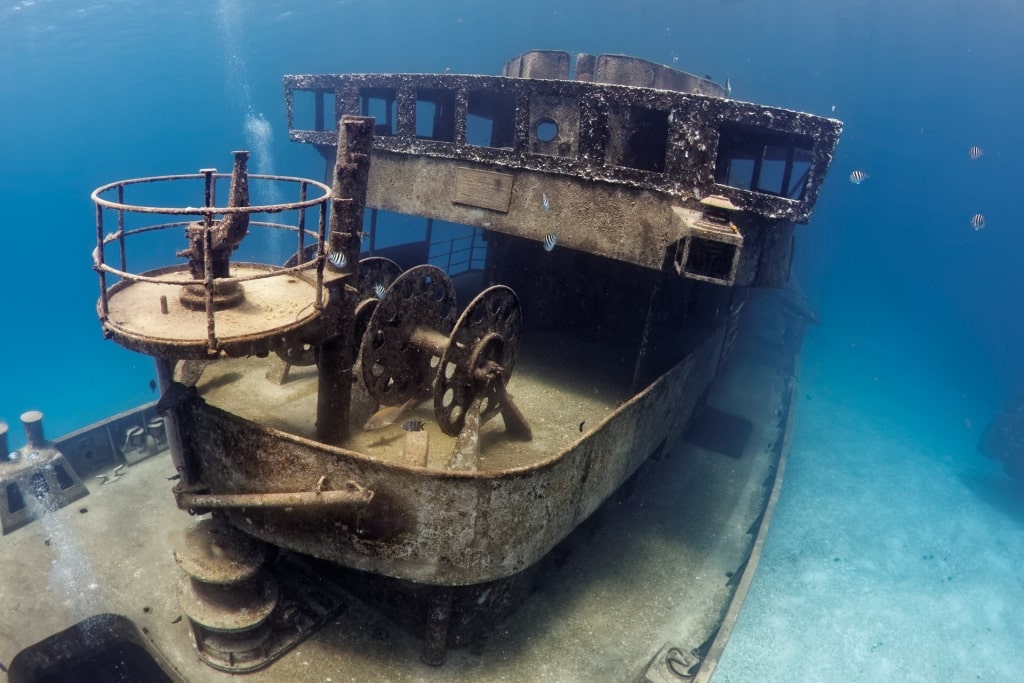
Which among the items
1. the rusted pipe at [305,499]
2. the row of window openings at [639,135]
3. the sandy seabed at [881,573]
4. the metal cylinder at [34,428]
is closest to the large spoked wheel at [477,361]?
the rusted pipe at [305,499]

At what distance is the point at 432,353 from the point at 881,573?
12.6m

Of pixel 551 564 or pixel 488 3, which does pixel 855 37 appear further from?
pixel 551 564

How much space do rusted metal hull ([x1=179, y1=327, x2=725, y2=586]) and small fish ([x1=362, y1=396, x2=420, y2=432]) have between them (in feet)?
5.11

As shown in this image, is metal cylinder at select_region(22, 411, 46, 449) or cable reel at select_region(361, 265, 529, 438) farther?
metal cylinder at select_region(22, 411, 46, 449)

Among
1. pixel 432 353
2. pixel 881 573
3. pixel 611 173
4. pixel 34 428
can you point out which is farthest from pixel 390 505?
pixel 881 573

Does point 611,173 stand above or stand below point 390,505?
above

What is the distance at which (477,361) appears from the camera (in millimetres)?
6023

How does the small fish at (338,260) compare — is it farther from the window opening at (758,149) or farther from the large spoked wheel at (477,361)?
the window opening at (758,149)

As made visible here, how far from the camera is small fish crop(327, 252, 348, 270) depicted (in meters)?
5.32

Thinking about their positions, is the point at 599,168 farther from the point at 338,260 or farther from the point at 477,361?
the point at 338,260

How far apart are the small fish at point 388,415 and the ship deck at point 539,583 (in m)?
0.79

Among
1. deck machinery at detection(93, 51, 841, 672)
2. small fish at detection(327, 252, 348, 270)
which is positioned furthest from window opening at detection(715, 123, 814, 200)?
small fish at detection(327, 252, 348, 270)

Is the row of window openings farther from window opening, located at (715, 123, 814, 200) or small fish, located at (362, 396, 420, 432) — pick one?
small fish, located at (362, 396, 420, 432)

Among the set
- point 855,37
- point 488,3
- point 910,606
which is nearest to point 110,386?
point 910,606
